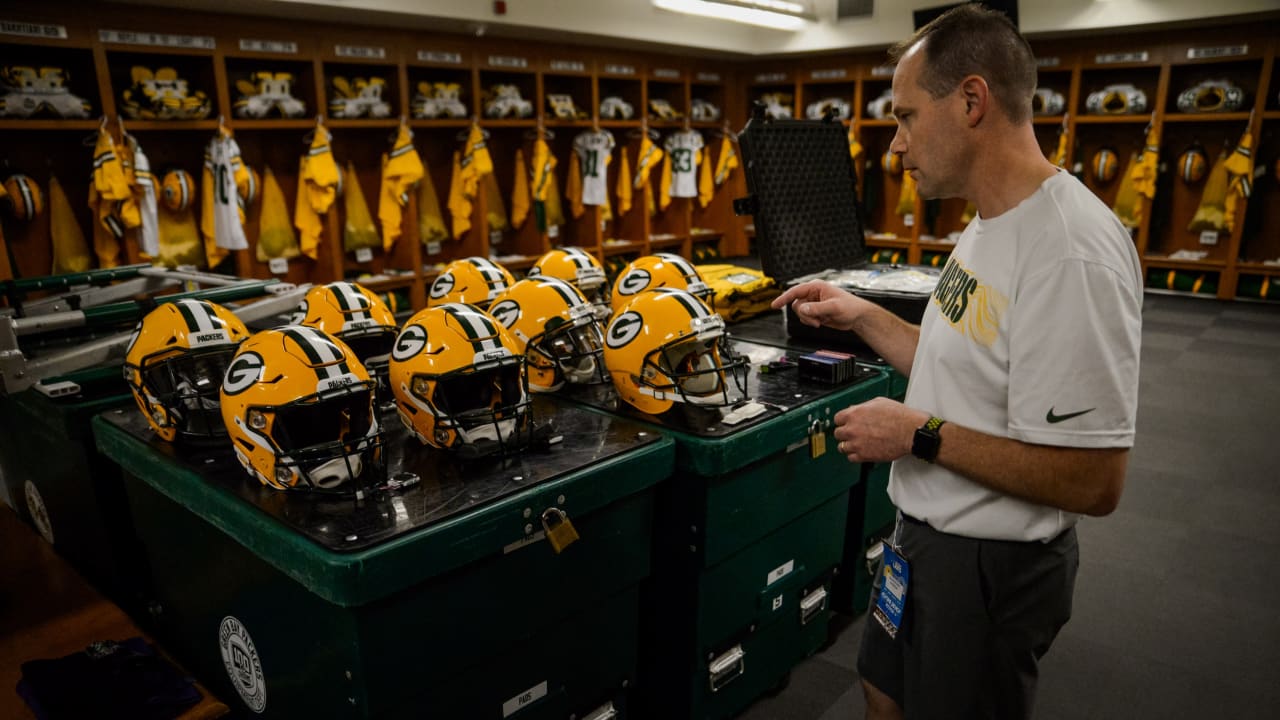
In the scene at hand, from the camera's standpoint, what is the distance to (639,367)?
1.90 m

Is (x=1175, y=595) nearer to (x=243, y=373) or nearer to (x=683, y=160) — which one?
(x=243, y=373)

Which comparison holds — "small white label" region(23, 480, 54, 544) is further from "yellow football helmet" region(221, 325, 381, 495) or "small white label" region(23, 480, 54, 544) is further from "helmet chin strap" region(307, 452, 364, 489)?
"helmet chin strap" region(307, 452, 364, 489)

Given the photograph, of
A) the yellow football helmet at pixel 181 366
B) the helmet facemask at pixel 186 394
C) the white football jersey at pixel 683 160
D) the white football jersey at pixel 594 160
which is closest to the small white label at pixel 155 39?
the white football jersey at pixel 594 160

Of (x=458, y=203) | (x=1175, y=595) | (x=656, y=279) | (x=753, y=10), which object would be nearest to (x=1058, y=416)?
(x=656, y=279)

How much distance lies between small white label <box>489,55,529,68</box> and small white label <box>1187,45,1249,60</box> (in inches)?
230

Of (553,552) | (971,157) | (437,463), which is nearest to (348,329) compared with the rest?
(437,463)

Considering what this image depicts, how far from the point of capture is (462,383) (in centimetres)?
177

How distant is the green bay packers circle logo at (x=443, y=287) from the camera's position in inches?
104

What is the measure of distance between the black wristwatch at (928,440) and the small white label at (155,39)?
5056 mm

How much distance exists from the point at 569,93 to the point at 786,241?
508cm

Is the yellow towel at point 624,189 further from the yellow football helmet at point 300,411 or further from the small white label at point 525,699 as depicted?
the small white label at point 525,699

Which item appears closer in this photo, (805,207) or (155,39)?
(805,207)

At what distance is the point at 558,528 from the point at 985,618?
0.78m

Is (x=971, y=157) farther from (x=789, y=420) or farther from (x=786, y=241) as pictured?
(x=786, y=241)
